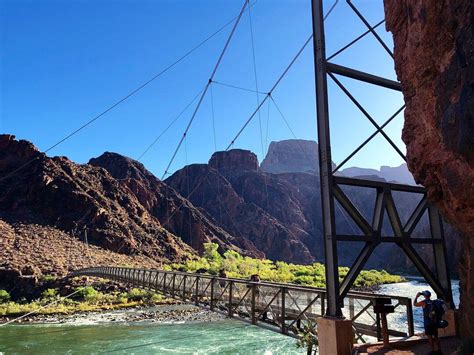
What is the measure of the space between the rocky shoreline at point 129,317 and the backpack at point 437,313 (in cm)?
2376

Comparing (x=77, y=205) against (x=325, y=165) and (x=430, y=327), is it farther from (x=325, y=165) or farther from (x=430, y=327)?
(x=430, y=327)

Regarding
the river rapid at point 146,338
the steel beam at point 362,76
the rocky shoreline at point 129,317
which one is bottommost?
the rocky shoreline at point 129,317

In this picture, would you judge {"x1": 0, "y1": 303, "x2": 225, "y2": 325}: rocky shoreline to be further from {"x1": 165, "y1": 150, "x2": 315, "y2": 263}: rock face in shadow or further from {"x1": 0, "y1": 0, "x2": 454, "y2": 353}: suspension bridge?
{"x1": 165, "y1": 150, "x2": 315, "y2": 263}: rock face in shadow

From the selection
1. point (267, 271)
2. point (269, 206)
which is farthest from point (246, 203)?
point (267, 271)

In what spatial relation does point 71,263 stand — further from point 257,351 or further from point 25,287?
point 257,351

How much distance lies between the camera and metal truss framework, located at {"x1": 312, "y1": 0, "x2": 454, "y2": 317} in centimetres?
559

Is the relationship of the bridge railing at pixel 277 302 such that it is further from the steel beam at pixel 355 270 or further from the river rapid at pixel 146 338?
the river rapid at pixel 146 338

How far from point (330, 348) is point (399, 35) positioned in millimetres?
5484

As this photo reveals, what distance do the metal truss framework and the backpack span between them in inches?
38.1

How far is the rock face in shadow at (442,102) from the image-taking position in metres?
4.59

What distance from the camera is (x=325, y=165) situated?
19.3 feet

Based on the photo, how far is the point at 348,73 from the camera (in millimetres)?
6602

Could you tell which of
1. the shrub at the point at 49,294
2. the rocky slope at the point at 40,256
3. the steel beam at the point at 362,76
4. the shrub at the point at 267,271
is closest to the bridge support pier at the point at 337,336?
the steel beam at the point at 362,76

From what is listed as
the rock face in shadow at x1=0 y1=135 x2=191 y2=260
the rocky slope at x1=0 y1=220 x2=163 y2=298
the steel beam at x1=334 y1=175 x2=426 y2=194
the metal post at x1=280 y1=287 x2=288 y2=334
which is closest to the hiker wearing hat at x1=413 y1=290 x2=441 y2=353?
the steel beam at x1=334 y1=175 x2=426 y2=194
